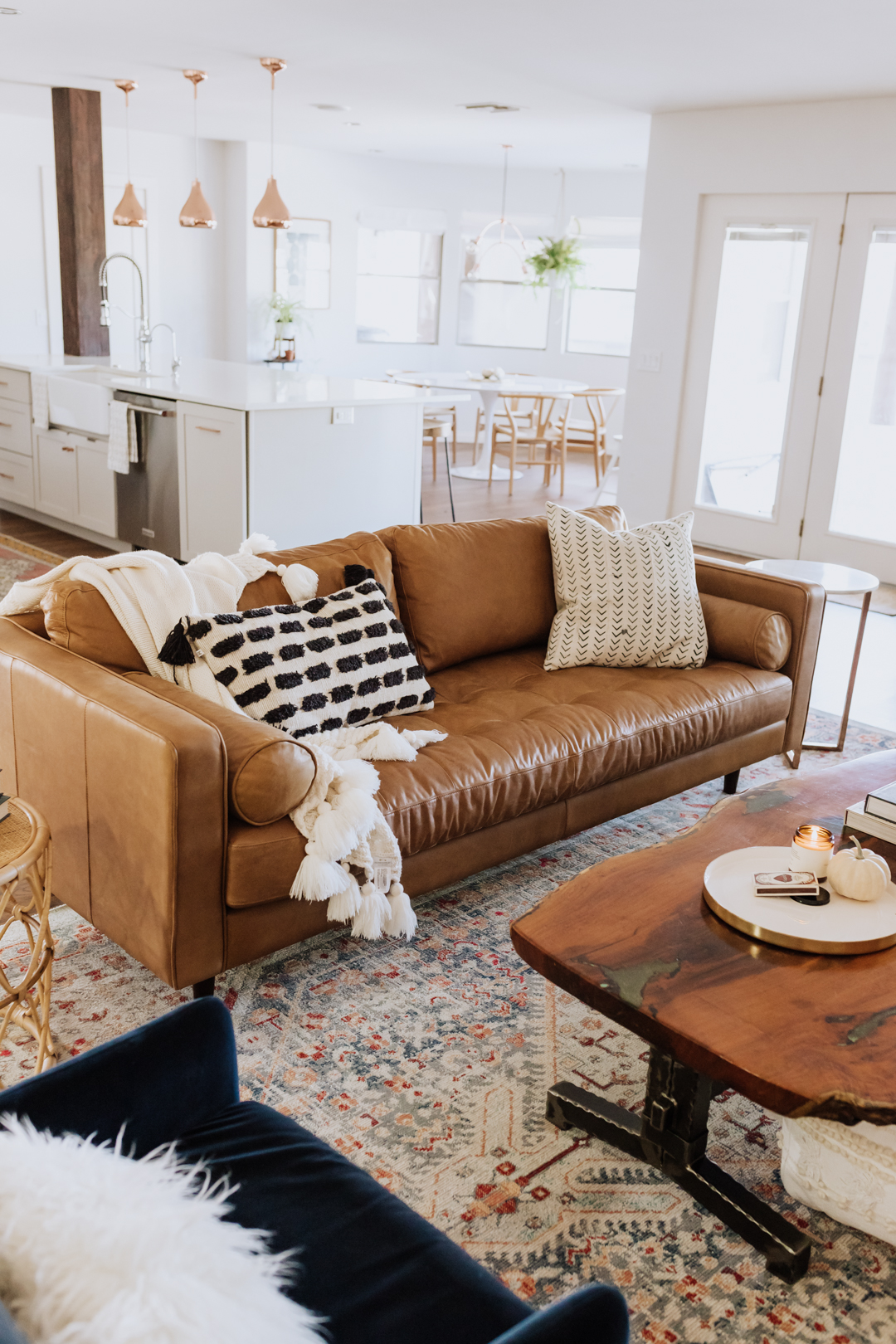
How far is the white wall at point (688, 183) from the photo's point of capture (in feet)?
18.7

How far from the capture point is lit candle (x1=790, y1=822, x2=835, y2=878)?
1876mm

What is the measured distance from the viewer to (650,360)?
6805 mm

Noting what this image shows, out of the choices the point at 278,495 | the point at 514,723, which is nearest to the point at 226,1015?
the point at 514,723

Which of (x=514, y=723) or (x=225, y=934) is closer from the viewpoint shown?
(x=225, y=934)

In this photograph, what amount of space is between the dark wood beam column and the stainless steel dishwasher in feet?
5.55

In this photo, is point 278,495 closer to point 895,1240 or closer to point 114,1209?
point 895,1240

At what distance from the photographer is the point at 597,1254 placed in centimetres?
165

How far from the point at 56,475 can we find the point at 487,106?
3515 millimetres

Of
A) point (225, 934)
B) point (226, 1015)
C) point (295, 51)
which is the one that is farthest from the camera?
point (295, 51)

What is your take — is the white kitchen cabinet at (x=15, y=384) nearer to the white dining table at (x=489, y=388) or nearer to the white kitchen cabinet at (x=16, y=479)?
the white kitchen cabinet at (x=16, y=479)

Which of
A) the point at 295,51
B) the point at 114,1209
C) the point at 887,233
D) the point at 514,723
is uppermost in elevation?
the point at 295,51

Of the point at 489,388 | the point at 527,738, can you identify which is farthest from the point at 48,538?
the point at 527,738

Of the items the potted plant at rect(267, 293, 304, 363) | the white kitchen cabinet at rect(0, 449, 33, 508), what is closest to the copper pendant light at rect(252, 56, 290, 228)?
the white kitchen cabinet at rect(0, 449, 33, 508)

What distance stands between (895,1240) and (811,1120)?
0.21 m
